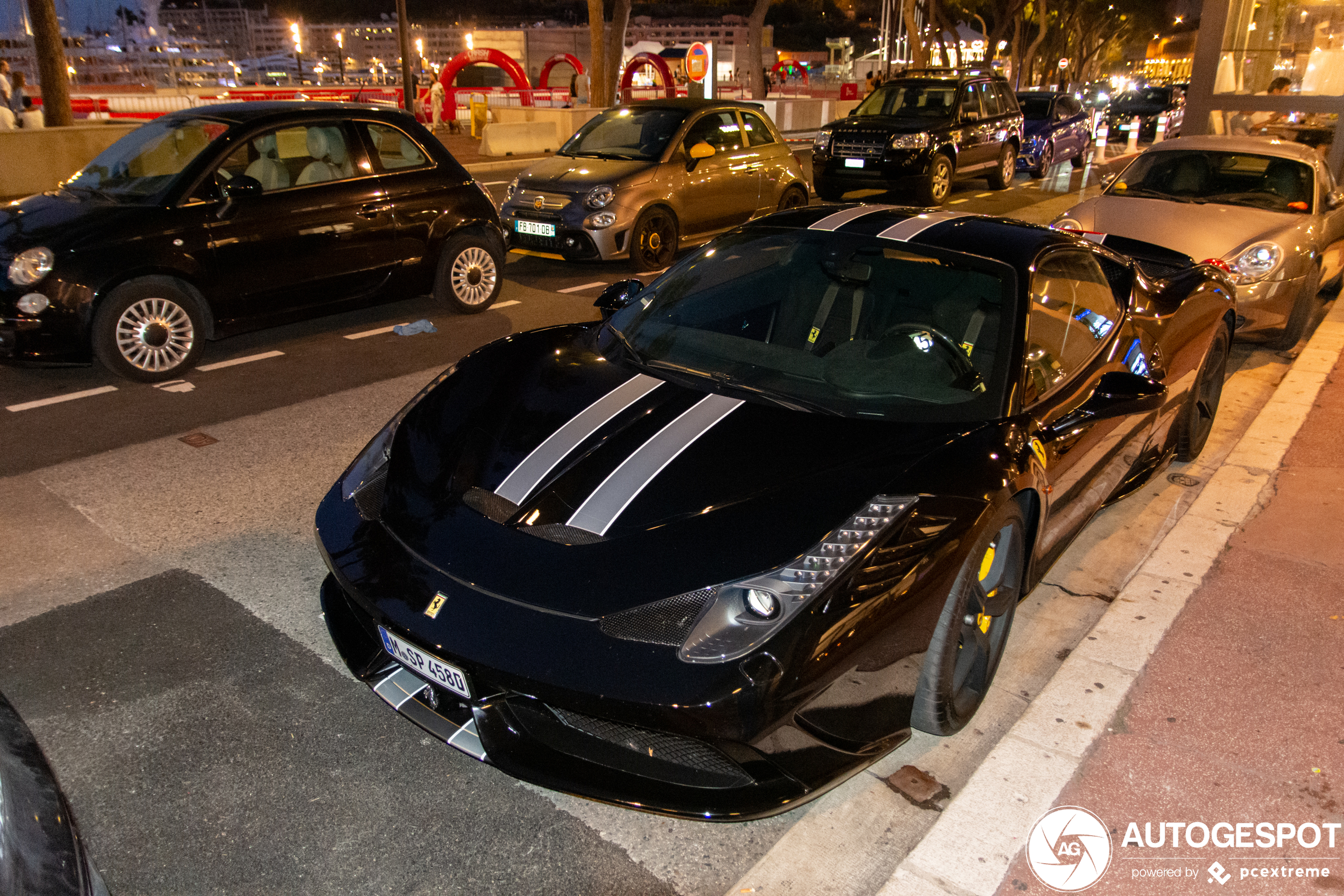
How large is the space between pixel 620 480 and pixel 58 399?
482cm

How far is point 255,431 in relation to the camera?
553 centimetres

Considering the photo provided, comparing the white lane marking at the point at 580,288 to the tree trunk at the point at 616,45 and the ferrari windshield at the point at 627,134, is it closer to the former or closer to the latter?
the ferrari windshield at the point at 627,134

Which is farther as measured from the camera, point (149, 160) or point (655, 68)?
point (655, 68)

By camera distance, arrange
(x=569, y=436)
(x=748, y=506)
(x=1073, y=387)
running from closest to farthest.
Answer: (x=748, y=506) < (x=569, y=436) < (x=1073, y=387)

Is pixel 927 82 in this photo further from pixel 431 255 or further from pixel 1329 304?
pixel 431 255

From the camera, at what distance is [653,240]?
9.75 m

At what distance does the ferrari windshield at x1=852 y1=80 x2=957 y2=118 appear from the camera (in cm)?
1504

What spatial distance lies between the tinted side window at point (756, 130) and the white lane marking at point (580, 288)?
2.60 m

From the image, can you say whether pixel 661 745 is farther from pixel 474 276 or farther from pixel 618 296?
pixel 474 276

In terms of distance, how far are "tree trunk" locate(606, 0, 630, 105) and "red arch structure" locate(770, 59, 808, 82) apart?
27.5 m

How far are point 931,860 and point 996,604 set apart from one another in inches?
37.9

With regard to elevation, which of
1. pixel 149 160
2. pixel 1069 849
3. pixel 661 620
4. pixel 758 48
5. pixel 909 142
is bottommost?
pixel 1069 849

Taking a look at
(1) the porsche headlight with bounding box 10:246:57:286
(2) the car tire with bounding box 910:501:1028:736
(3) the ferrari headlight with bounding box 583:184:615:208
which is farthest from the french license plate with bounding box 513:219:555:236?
(2) the car tire with bounding box 910:501:1028:736

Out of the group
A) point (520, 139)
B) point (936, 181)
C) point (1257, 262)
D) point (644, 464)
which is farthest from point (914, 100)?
point (644, 464)
